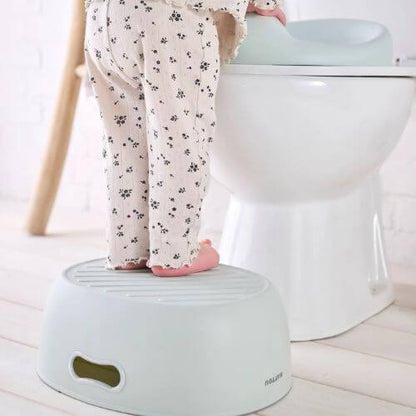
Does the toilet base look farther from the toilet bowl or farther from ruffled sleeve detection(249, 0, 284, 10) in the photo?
ruffled sleeve detection(249, 0, 284, 10)

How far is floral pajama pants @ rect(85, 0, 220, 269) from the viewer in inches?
43.8

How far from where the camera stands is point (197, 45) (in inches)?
44.3

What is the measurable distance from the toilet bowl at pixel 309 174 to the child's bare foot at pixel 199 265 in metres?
0.15

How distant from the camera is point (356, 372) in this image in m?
1.20

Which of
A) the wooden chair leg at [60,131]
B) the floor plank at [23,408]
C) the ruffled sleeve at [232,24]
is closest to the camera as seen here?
the floor plank at [23,408]

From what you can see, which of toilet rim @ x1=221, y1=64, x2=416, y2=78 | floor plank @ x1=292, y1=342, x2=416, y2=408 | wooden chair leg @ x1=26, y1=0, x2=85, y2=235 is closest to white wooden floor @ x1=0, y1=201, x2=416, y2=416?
floor plank @ x1=292, y1=342, x2=416, y2=408

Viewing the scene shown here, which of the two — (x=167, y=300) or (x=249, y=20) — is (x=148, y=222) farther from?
(x=249, y=20)

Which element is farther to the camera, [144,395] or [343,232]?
[343,232]

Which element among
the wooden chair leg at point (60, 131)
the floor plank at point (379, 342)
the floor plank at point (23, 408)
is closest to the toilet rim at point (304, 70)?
the floor plank at point (379, 342)

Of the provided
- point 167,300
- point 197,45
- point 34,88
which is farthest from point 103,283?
point 34,88

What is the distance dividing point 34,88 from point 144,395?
157cm

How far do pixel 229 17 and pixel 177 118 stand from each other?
20 cm

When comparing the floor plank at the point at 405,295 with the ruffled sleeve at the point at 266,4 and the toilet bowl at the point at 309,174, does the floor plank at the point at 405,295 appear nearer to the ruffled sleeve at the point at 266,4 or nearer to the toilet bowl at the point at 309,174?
the toilet bowl at the point at 309,174

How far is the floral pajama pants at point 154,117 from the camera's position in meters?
1.11
